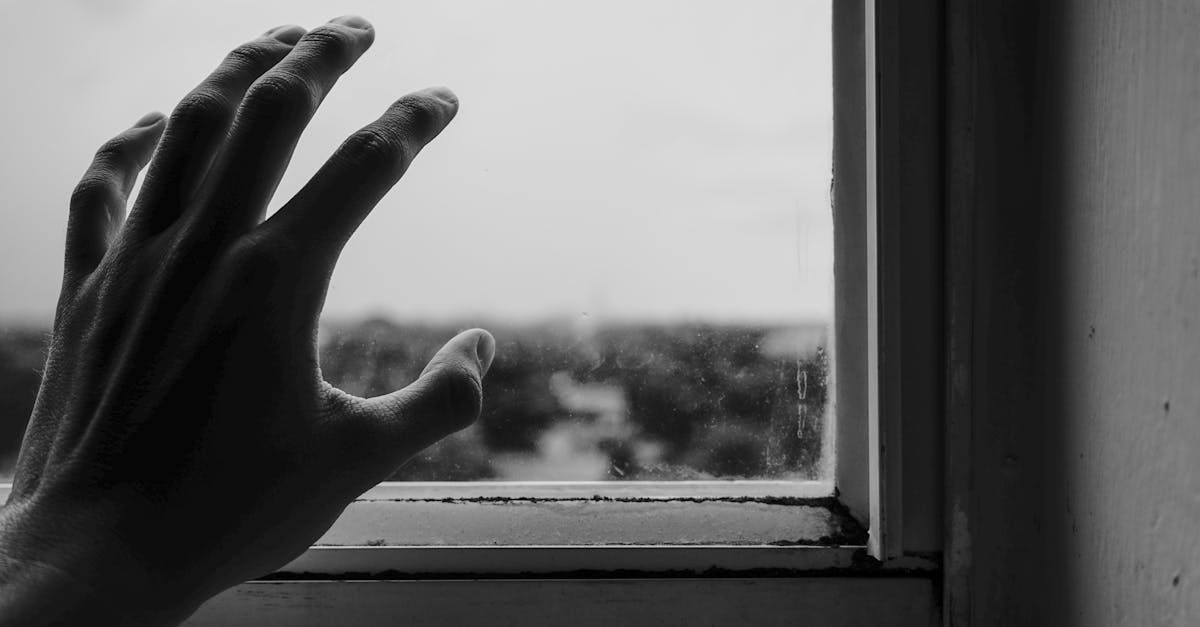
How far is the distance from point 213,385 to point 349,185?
5.0 inches

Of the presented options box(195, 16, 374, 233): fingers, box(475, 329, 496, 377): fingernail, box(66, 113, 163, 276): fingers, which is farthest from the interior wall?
box(66, 113, 163, 276): fingers

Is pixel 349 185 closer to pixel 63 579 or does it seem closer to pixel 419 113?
pixel 419 113

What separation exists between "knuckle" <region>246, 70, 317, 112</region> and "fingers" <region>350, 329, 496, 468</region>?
168 mm

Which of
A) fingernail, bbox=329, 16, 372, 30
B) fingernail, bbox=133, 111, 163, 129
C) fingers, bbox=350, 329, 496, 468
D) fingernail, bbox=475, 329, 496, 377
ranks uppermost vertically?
fingernail, bbox=329, 16, 372, 30

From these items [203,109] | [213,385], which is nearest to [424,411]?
[213,385]

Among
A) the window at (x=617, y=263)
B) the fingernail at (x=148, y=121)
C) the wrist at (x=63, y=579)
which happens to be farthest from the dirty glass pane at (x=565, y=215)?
the wrist at (x=63, y=579)

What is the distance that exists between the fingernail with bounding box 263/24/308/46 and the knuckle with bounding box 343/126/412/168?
4.4 inches

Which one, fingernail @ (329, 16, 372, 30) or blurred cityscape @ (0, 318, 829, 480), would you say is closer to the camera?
fingernail @ (329, 16, 372, 30)

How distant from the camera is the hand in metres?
0.40

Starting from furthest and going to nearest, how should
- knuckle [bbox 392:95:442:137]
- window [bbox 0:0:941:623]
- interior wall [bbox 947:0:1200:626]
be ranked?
window [bbox 0:0:941:623], knuckle [bbox 392:95:442:137], interior wall [bbox 947:0:1200:626]

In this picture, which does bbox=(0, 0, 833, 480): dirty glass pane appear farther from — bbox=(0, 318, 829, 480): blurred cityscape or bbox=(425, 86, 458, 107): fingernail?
bbox=(425, 86, 458, 107): fingernail

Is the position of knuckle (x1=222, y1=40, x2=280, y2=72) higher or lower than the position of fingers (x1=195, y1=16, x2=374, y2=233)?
higher

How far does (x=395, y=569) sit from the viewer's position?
0.59 m

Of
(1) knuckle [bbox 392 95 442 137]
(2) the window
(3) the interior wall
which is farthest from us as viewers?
(2) the window
